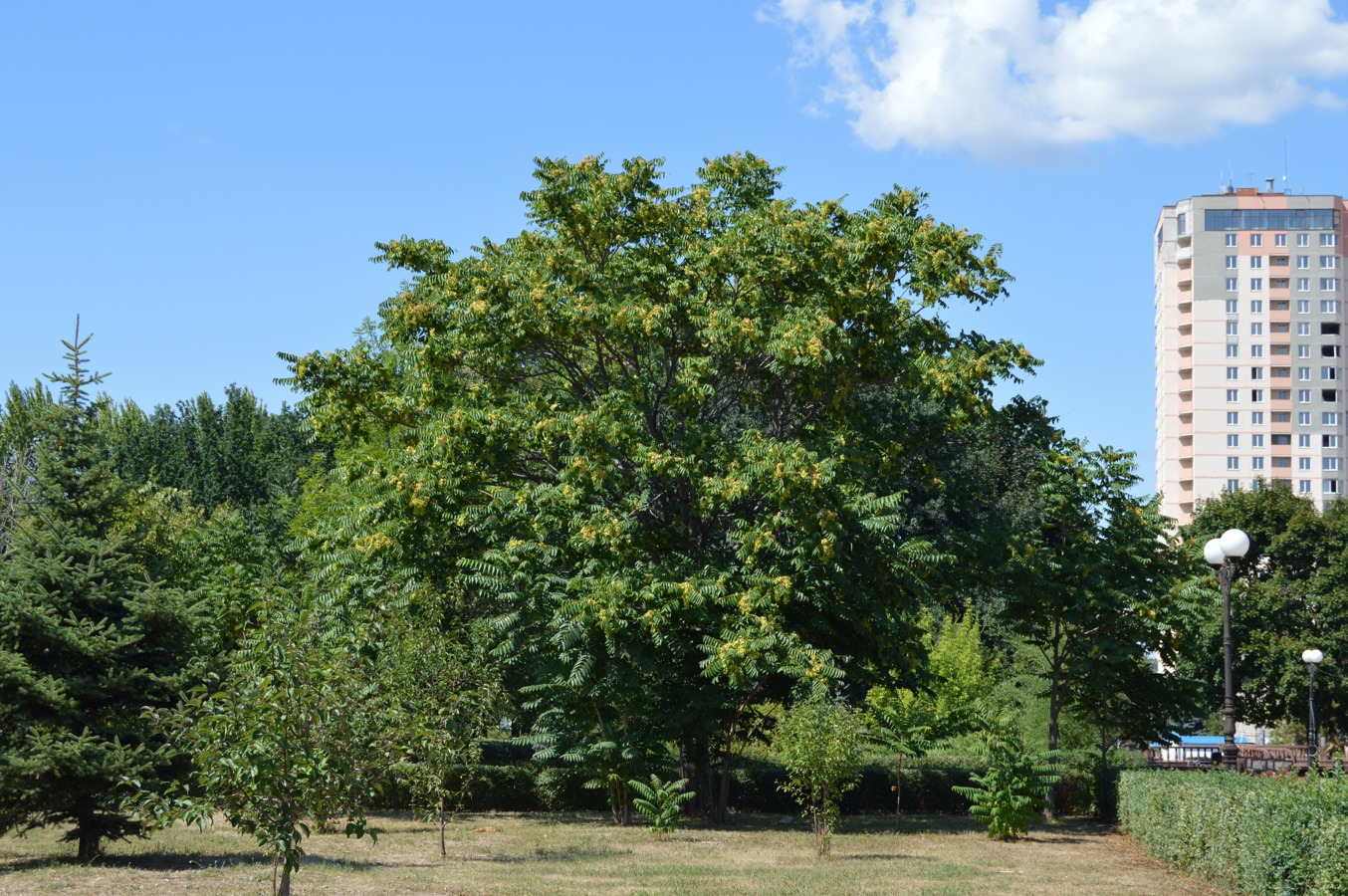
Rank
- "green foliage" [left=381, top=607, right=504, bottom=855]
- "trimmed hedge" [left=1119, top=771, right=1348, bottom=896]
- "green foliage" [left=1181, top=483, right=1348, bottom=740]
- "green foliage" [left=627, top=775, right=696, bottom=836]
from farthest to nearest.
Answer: "green foliage" [left=1181, top=483, right=1348, bottom=740]
"green foliage" [left=627, top=775, right=696, bottom=836]
"green foliage" [left=381, top=607, right=504, bottom=855]
"trimmed hedge" [left=1119, top=771, right=1348, bottom=896]

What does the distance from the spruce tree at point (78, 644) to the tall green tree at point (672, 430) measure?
822 cm

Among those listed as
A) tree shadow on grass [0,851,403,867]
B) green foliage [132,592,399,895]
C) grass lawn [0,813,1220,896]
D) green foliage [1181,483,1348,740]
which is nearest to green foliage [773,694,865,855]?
grass lawn [0,813,1220,896]

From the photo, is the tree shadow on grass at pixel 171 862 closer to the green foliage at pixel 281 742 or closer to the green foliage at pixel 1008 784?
the green foliage at pixel 281 742

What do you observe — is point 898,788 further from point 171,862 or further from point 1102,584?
point 171,862

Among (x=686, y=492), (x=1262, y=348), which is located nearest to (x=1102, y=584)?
(x=686, y=492)

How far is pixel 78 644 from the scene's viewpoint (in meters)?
16.6

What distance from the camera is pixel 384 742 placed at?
46.4 feet

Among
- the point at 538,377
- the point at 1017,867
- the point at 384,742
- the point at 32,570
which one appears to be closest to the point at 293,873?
the point at 384,742

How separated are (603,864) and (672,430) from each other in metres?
9.71

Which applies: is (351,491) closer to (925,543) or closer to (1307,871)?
(925,543)

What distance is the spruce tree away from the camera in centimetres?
1612

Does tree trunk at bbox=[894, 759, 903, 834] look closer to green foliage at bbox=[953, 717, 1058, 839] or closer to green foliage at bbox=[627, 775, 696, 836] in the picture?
green foliage at bbox=[953, 717, 1058, 839]

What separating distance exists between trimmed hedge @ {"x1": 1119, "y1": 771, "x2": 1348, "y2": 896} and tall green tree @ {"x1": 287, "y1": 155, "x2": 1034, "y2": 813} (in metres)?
6.39

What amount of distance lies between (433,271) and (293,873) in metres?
15.6
